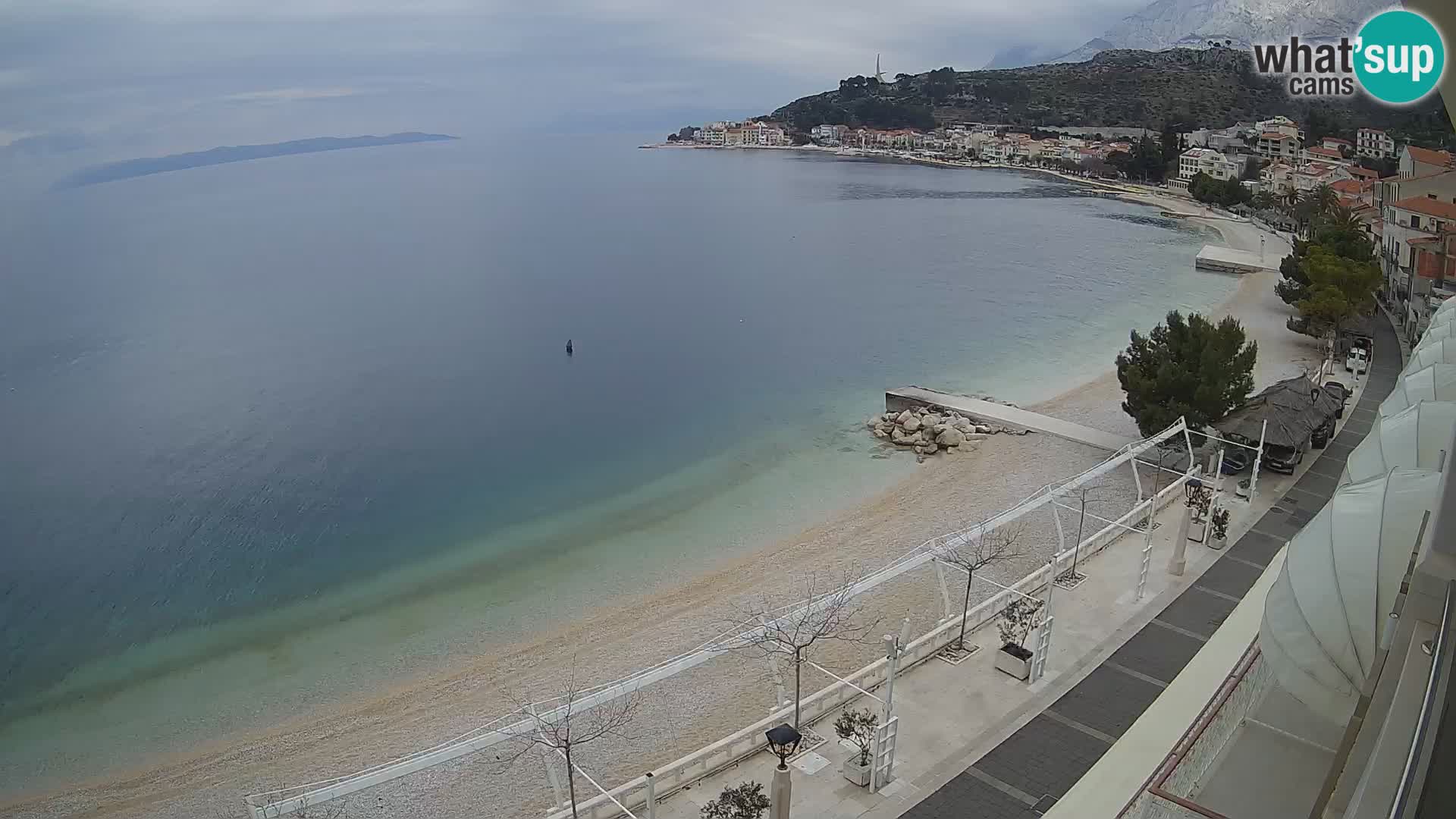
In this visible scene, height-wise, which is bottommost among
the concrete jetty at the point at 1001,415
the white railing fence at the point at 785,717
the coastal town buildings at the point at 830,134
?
the concrete jetty at the point at 1001,415

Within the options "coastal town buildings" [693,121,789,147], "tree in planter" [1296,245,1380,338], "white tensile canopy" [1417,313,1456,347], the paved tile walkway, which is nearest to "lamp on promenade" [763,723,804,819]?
the paved tile walkway

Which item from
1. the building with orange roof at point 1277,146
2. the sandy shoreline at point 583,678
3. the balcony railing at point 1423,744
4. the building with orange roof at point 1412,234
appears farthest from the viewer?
the building with orange roof at point 1277,146

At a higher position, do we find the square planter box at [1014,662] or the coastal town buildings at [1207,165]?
the coastal town buildings at [1207,165]

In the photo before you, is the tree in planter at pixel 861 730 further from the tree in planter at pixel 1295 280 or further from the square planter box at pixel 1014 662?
the tree in planter at pixel 1295 280

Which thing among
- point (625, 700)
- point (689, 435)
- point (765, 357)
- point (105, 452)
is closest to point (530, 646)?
point (625, 700)

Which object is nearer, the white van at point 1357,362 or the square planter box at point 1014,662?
the square planter box at point 1014,662

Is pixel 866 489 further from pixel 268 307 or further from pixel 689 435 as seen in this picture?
pixel 268 307

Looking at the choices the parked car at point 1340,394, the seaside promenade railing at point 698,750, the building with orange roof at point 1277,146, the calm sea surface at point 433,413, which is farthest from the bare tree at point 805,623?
the building with orange roof at point 1277,146

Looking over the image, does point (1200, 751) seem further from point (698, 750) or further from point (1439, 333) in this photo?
point (1439, 333)

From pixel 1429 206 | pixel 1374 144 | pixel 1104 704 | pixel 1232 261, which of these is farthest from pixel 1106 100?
pixel 1104 704
